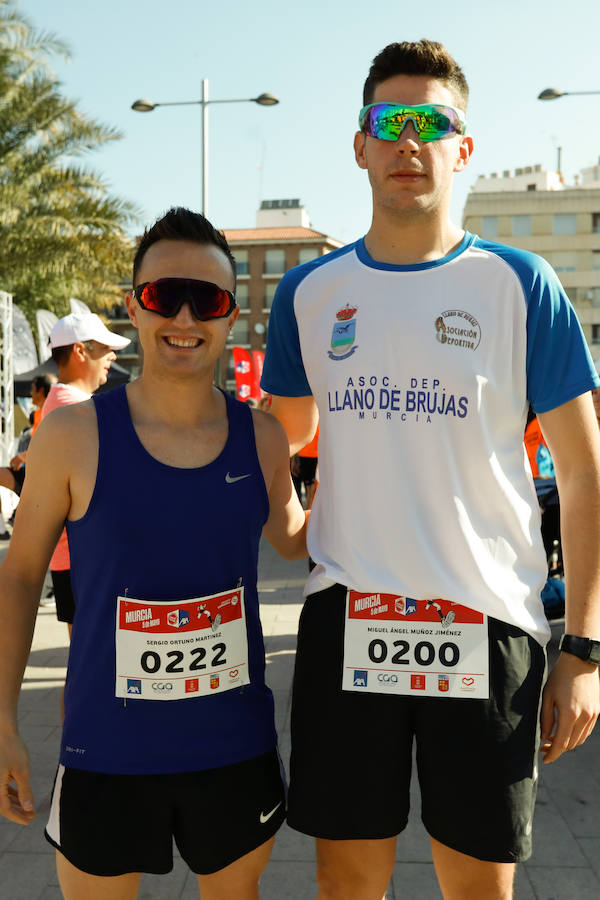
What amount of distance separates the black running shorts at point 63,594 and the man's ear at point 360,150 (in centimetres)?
252

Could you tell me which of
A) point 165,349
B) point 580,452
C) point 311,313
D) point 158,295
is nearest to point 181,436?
point 165,349

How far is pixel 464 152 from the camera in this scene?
2.15 m

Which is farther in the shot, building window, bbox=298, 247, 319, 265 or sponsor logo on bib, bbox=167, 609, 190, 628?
building window, bbox=298, 247, 319, 265

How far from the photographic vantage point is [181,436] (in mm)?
1955

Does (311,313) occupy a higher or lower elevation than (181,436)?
higher

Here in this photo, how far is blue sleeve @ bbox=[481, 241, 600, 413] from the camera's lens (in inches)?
75.2

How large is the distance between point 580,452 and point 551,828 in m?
2.03

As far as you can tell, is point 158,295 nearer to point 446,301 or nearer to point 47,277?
point 446,301

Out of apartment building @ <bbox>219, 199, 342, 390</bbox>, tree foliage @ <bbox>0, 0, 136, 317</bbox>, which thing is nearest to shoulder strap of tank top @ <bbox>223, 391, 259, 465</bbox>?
tree foliage @ <bbox>0, 0, 136, 317</bbox>

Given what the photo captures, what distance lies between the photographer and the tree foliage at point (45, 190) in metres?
15.0

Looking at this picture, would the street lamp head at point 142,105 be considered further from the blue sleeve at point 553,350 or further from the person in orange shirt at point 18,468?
the blue sleeve at point 553,350

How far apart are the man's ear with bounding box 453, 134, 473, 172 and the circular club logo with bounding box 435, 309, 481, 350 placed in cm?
42

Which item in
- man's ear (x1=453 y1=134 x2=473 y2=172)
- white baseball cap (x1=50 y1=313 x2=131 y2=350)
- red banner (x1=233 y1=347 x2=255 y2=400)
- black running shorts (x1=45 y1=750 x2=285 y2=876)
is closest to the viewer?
black running shorts (x1=45 y1=750 x2=285 y2=876)

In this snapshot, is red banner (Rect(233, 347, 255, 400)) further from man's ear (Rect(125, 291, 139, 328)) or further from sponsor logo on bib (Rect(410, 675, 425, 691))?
sponsor logo on bib (Rect(410, 675, 425, 691))
